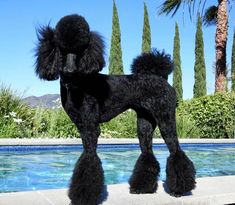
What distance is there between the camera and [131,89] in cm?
365

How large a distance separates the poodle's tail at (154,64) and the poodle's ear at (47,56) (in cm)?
104

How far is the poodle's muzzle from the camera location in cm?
309

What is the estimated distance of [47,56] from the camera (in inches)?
129

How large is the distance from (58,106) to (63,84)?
8302 mm

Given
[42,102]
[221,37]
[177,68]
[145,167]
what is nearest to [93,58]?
[145,167]

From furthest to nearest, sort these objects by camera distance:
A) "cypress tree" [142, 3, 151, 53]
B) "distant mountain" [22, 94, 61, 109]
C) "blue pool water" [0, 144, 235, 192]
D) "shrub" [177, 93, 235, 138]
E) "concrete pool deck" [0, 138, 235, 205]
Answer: "cypress tree" [142, 3, 151, 53] → "shrub" [177, 93, 235, 138] → "distant mountain" [22, 94, 61, 109] → "blue pool water" [0, 144, 235, 192] → "concrete pool deck" [0, 138, 235, 205]

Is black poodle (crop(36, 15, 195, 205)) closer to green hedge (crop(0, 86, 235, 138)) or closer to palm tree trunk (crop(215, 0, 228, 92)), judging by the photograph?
green hedge (crop(0, 86, 235, 138))

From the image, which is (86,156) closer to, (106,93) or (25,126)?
(106,93)

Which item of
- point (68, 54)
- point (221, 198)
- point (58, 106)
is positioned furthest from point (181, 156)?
point (58, 106)

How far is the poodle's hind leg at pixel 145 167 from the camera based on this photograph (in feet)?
12.8

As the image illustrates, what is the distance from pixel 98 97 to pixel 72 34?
582mm

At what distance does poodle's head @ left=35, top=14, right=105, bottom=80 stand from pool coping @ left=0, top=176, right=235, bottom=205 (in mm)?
1041

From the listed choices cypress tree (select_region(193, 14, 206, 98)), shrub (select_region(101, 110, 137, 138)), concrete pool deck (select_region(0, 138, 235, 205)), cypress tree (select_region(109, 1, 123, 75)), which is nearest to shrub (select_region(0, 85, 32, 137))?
shrub (select_region(101, 110, 137, 138))

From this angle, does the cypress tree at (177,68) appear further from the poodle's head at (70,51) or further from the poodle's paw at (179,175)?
the poodle's head at (70,51)
